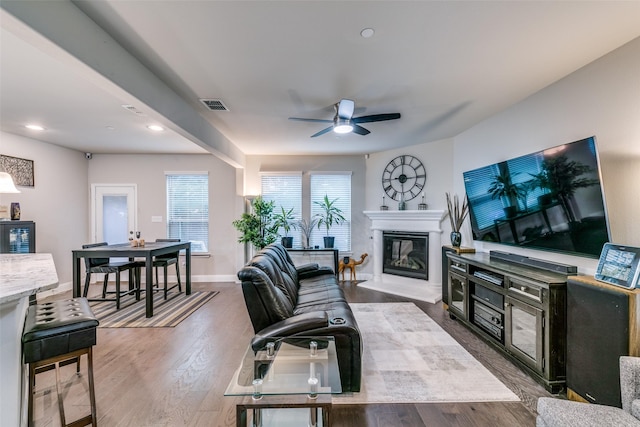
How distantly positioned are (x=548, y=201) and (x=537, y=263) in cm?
57

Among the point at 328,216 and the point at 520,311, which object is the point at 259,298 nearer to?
the point at 520,311

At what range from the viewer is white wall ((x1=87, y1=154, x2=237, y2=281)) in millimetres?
5531

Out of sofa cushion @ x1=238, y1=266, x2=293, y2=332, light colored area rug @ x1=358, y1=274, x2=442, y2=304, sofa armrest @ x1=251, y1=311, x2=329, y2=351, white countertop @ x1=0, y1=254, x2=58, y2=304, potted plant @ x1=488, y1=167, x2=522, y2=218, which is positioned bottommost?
light colored area rug @ x1=358, y1=274, x2=442, y2=304

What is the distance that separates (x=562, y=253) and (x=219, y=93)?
11.7 feet

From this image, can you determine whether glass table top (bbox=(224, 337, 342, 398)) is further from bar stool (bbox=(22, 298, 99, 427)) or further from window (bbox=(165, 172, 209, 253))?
window (bbox=(165, 172, 209, 253))

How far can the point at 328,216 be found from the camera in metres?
5.62

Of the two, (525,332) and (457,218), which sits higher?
(457,218)

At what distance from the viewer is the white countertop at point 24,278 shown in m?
1.27

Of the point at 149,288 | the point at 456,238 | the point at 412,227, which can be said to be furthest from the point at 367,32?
the point at 149,288

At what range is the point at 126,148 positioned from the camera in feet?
16.8

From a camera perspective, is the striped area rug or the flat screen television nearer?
the flat screen television

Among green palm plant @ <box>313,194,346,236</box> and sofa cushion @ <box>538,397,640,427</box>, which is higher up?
green palm plant @ <box>313,194,346,236</box>

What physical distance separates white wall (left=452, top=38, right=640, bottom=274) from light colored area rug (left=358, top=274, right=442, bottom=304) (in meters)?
1.68

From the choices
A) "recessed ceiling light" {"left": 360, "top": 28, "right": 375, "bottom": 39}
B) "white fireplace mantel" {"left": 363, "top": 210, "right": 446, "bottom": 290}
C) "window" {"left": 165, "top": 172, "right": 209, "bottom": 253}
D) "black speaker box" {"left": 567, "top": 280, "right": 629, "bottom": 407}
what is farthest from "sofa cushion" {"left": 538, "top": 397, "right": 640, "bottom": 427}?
"window" {"left": 165, "top": 172, "right": 209, "bottom": 253}
